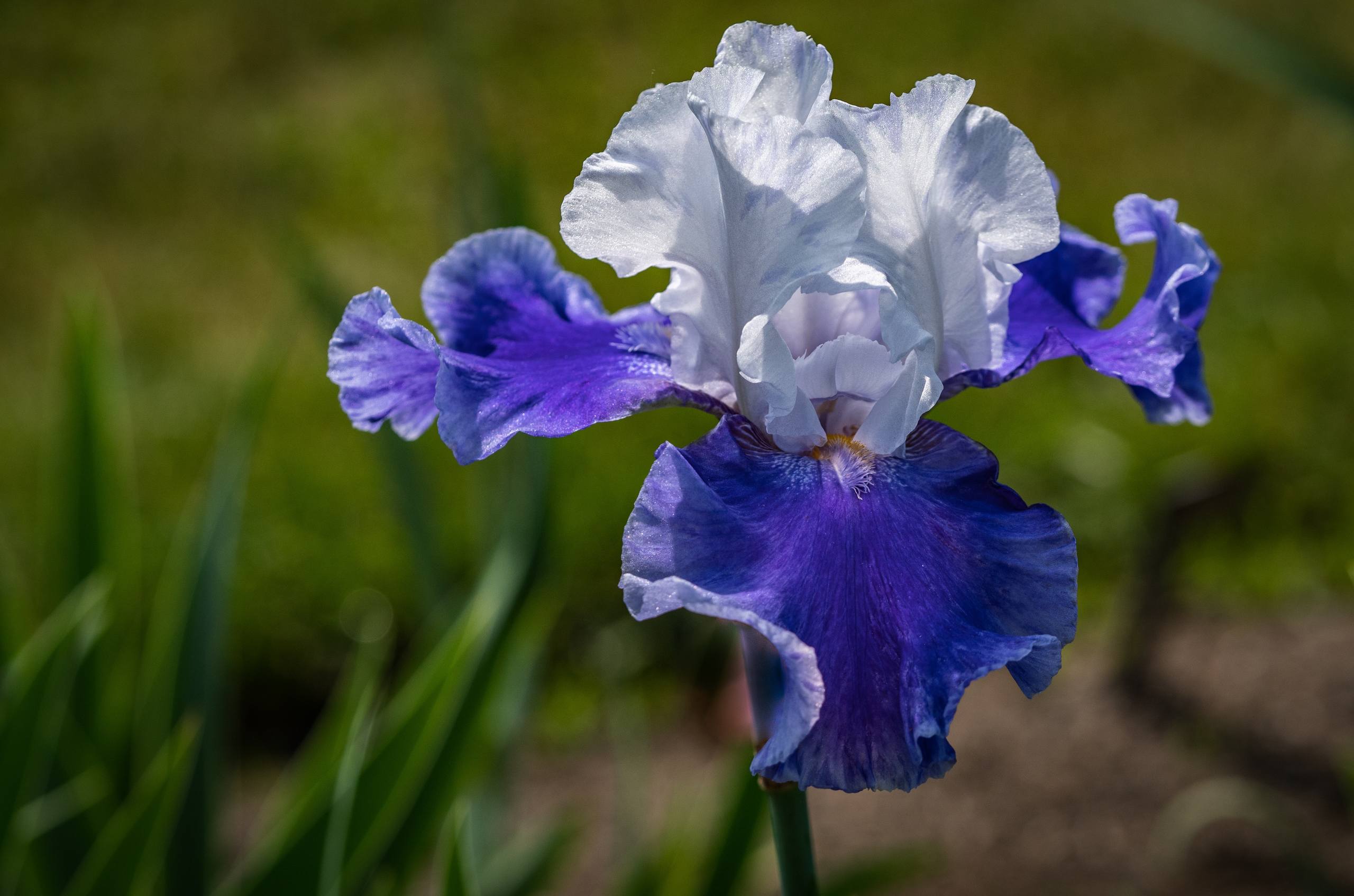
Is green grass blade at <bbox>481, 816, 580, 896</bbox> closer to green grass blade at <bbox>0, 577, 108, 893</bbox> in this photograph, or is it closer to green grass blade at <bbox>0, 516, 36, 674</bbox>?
green grass blade at <bbox>0, 577, 108, 893</bbox>

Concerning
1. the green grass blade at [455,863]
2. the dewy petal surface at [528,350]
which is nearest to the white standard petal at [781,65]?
the dewy petal surface at [528,350]

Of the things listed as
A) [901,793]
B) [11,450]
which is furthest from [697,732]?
[11,450]

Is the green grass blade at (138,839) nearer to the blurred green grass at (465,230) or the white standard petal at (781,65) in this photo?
the blurred green grass at (465,230)

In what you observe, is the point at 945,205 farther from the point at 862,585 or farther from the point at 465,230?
the point at 465,230

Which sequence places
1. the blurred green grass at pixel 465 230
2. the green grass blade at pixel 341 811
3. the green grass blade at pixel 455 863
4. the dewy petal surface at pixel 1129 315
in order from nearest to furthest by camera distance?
the dewy petal surface at pixel 1129 315 → the green grass blade at pixel 455 863 → the green grass blade at pixel 341 811 → the blurred green grass at pixel 465 230

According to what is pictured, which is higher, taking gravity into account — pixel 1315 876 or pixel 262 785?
pixel 1315 876

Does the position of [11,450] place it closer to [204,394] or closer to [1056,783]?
[204,394]

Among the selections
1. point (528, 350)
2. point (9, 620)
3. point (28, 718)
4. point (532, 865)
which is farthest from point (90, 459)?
point (528, 350)
